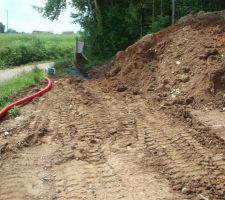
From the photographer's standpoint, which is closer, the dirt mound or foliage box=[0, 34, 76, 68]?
the dirt mound

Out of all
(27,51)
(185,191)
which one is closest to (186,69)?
(185,191)

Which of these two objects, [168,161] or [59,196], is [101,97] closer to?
[168,161]

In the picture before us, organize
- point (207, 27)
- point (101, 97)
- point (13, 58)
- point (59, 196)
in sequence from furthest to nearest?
point (13, 58)
point (207, 27)
point (101, 97)
point (59, 196)

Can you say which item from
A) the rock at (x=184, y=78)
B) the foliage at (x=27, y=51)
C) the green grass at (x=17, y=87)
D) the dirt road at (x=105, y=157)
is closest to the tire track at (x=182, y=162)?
the dirt road at (x=105, y=157)

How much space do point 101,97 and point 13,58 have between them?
73.7ft

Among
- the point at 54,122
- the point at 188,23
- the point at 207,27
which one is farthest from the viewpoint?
the point at 188,23

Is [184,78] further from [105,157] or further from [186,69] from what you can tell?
[105,157]

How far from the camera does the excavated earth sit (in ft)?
18.4

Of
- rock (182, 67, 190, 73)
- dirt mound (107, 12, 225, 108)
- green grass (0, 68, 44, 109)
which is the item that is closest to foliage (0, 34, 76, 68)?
green grass (0, 68, 44, 109)

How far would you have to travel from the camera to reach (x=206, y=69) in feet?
33.8

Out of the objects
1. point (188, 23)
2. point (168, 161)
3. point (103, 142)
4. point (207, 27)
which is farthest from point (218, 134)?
point (188, 23)

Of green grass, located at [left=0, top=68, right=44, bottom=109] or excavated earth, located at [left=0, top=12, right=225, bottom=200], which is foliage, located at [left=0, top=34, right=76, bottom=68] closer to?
green grass, located at [left=0, top=68, right=44, bottom=109]

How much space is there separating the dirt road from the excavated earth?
0.05ft

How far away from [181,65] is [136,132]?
13.0 ft
